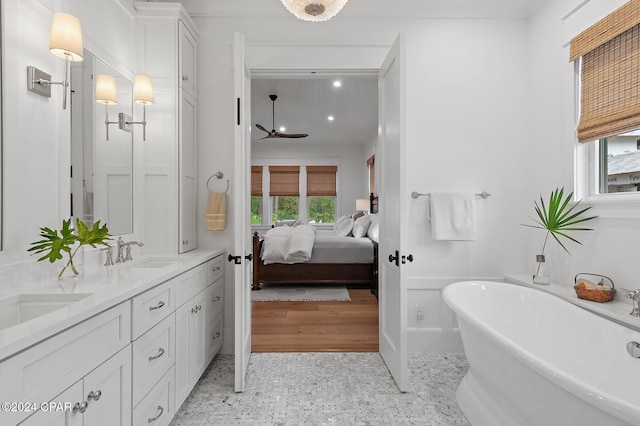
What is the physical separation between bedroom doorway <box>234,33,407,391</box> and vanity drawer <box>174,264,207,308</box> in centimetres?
26

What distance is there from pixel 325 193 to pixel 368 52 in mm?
5420

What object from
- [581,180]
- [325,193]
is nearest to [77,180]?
[581,180]

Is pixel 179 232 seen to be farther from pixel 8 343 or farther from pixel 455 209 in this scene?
pixel 455 209

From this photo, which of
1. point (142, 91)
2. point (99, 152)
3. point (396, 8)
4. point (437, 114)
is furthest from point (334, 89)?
point (99, 152)

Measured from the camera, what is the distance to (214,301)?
2.42 metres

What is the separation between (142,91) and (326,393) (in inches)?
95.2

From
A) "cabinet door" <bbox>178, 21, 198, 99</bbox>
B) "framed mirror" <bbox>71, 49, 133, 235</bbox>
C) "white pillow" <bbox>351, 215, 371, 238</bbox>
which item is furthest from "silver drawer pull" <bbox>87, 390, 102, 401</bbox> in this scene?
"white pillow" <bbox>351, 215, 371, 238</bbox>

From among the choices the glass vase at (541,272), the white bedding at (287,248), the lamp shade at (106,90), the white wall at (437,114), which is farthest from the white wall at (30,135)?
the white bedding at (287,248)

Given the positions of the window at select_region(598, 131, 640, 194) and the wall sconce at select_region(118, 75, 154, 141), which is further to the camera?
the wall sconce at select_region(118, 75, 154, 141)

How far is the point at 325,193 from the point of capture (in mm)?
8031

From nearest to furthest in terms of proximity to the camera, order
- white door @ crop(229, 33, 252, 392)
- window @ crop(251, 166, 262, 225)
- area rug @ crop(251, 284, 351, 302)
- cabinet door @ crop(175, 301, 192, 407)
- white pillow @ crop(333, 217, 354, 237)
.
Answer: cabinet door @ crop(175, 301, 192, 407), white door @ crop(229, 33, 252, 392), area rug @ crop(251, 284, 351, 302), white pillow @ crop(333, 217, 354, 237), window @ crop(251, 166, 262, 225)

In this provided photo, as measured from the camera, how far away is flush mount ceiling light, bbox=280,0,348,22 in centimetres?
164

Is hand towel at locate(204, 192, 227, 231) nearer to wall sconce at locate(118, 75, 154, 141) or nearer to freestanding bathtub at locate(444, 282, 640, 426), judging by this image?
wall sconce at locate(118, 75, 154, 141)

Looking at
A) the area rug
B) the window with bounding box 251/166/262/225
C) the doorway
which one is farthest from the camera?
the window with bounding box 251/166/262/225
